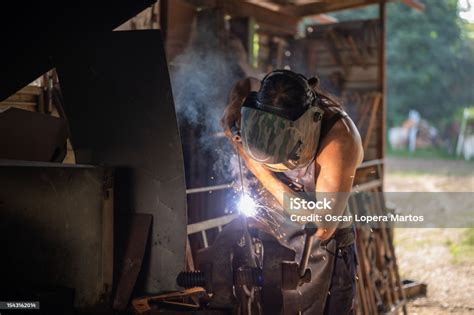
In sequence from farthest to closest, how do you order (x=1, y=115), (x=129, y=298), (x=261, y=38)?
(x=261, y=38), (x=1, y=115), (x=129, y=298)

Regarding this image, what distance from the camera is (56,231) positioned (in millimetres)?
2490

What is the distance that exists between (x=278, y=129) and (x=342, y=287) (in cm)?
117

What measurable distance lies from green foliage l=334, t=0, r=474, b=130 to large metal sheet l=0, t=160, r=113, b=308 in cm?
2473

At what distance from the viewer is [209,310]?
243 centimetres

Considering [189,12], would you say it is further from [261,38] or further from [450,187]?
[450,187]

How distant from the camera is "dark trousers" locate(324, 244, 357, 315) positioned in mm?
3279

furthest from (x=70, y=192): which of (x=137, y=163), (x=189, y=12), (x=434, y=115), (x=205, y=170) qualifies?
(x=434, y=115)

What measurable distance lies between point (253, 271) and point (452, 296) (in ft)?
20.6

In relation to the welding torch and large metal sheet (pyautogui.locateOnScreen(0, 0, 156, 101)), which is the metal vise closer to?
the welding torch

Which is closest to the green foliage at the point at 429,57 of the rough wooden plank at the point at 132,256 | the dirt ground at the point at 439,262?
the dirt ground at the point at 439,262

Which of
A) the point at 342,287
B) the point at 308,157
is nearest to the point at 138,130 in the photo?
the point at 308,157
